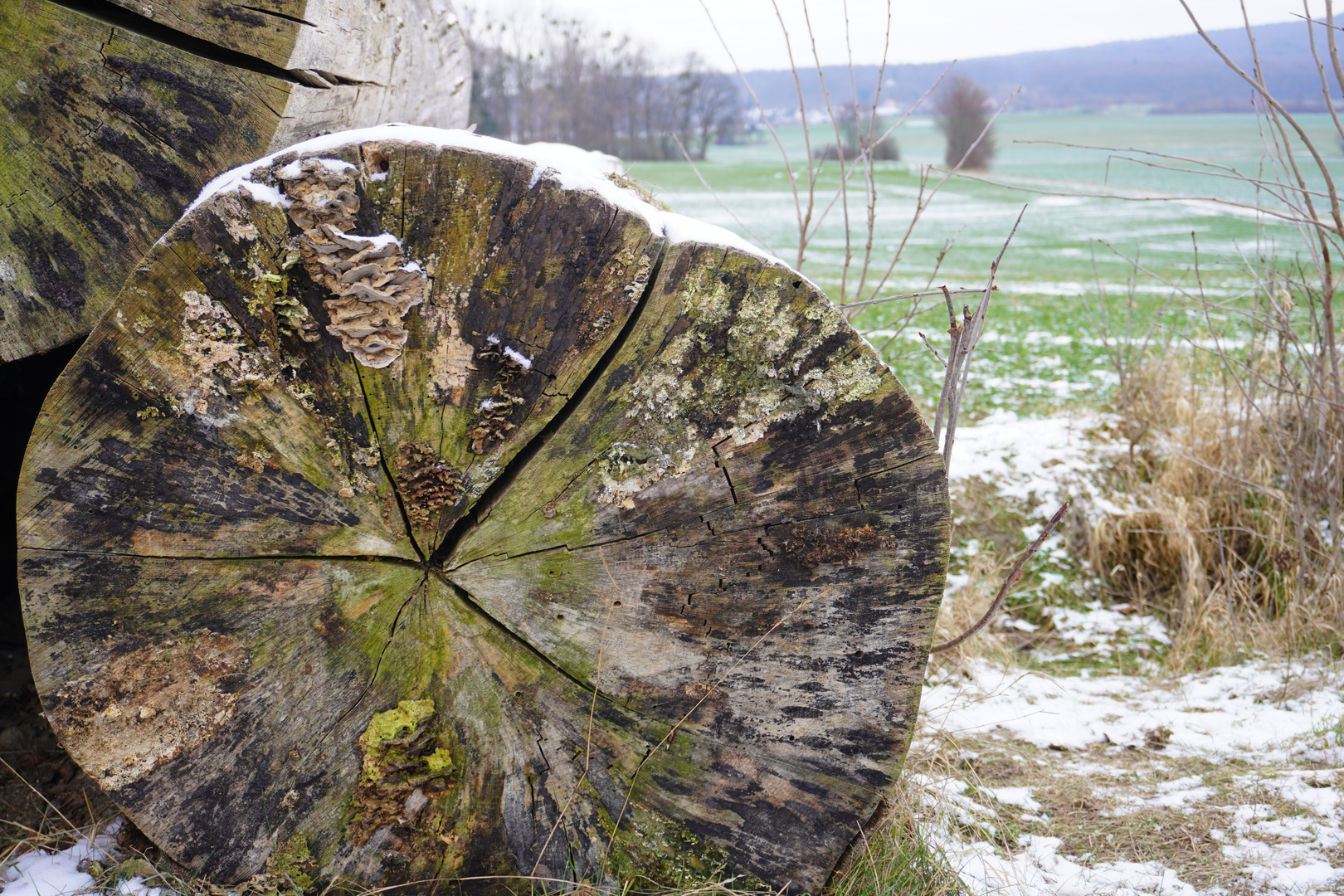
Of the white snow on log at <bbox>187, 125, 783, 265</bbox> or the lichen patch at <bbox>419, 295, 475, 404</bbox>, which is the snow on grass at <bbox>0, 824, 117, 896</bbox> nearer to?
the lichen patch at <bbox>419, 295, 475, 404</bbox>

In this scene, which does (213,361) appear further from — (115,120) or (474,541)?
(115,120)

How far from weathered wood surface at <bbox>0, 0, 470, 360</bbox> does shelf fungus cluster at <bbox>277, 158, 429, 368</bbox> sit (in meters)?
0.58

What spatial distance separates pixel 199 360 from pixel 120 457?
0.76ft

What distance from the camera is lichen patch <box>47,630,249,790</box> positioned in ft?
5.05

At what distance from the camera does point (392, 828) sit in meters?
1.67

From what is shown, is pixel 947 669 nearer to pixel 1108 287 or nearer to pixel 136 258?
pixel 136 258

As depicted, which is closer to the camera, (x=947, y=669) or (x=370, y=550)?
(x=370, y=550)

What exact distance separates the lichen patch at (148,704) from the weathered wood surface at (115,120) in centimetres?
78

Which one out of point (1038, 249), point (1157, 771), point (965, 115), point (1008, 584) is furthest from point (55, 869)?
point (965, 115)

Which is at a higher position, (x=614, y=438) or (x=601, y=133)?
(x=601, y=133)

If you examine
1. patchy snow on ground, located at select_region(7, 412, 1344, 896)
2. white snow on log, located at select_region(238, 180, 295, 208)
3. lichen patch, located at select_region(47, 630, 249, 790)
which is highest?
white snow on log, located at select_region(238, 180, 295, 208)

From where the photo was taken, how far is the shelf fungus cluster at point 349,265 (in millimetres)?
1384

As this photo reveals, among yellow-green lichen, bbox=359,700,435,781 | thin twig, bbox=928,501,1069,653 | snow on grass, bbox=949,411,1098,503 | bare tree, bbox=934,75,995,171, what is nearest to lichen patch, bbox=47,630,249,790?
yellow-green lichen, bbox=359,700,435,781

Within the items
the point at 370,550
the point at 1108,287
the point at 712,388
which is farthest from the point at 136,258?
the point at 1108,287
